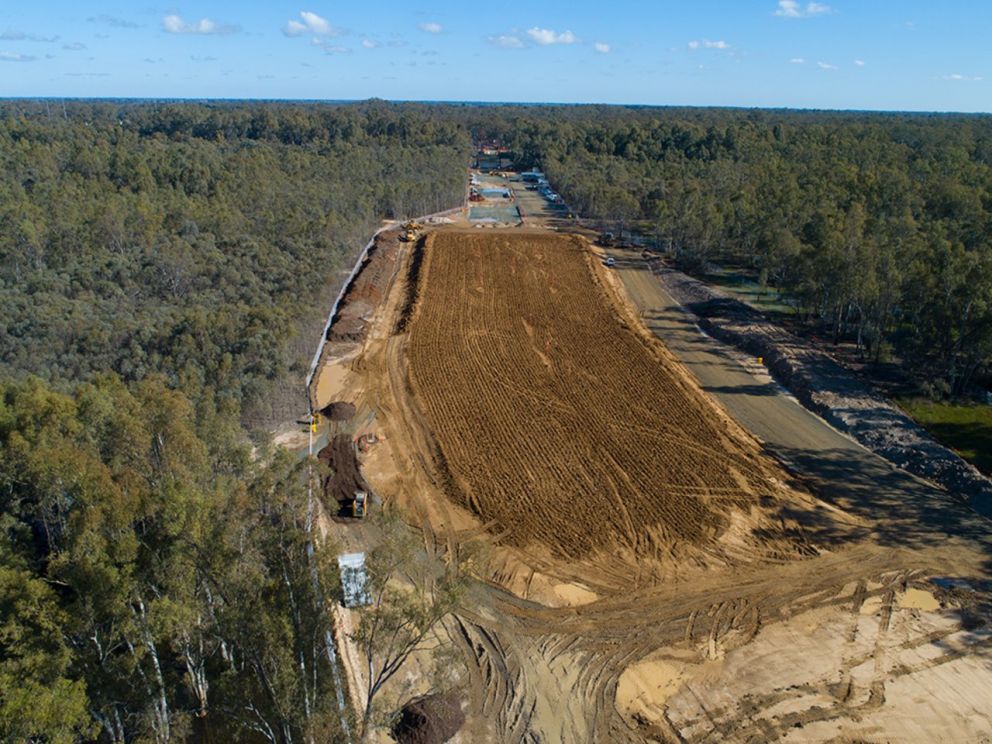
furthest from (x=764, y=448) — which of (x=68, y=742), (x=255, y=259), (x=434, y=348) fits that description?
(x=255, y=259)

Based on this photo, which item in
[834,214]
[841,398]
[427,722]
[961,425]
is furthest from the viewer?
[834,214]

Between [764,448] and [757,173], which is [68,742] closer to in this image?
[764,448]

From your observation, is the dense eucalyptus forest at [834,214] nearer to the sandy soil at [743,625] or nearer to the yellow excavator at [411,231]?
the sandy soil at [743,625]

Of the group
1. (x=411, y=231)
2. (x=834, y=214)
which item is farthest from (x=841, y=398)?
(x=411, y=231)

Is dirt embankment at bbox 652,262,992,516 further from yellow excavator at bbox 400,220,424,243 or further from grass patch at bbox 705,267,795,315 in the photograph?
yellow excavator at bbox 400,220,424,243

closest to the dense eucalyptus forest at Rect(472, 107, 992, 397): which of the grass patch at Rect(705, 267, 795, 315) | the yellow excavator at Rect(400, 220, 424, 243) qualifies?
the grass patch at Rect(705, 267, 795, 315)

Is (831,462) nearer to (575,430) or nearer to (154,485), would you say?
(575,430)
